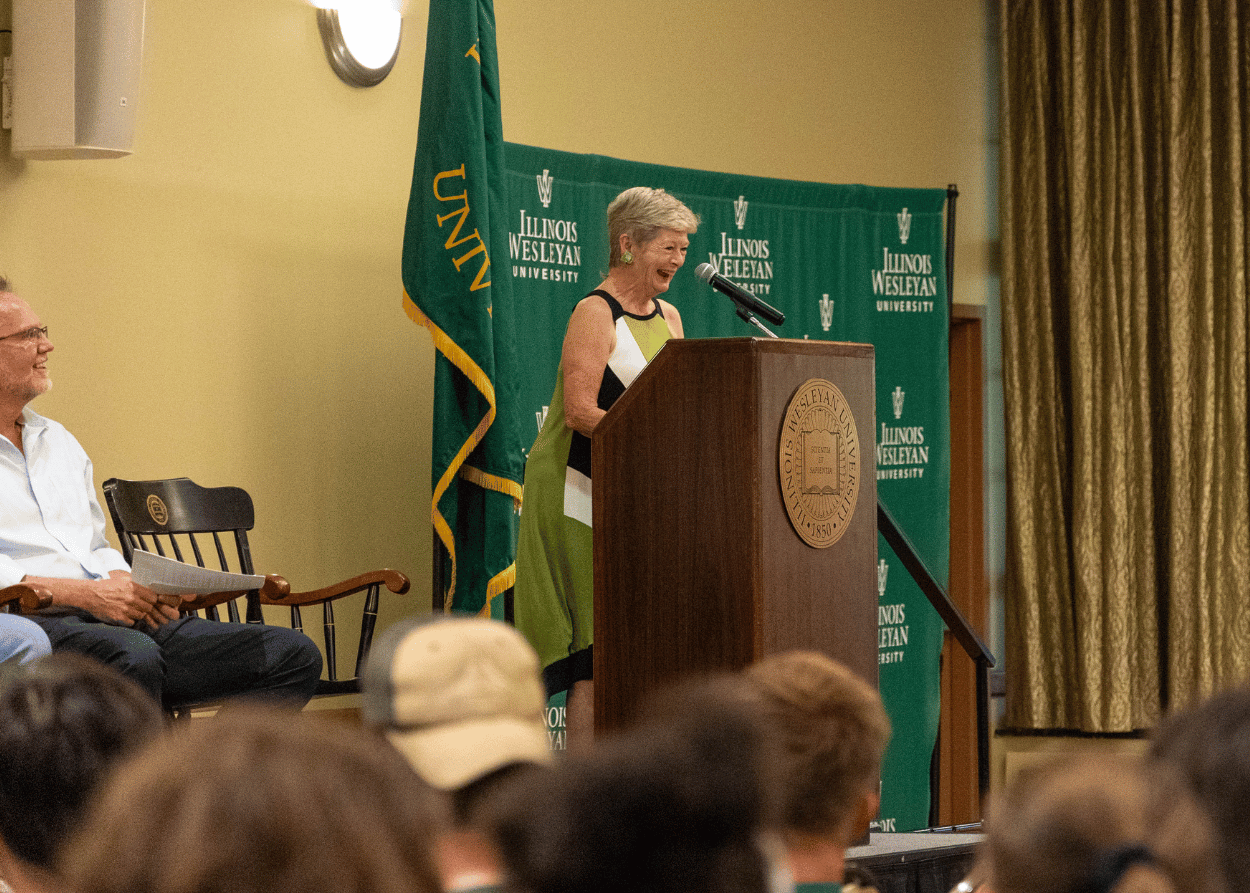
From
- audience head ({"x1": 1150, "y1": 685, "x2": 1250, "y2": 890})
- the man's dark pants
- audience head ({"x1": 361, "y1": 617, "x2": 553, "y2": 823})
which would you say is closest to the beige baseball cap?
audience head ({"x1": 361, "y1": 617, "x2": 553, "y2": 823})

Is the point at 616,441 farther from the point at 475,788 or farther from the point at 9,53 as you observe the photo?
the point at 475,788

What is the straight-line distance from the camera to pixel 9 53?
358 centimetres

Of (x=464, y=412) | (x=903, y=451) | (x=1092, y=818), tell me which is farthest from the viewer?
(x=903, y=451)

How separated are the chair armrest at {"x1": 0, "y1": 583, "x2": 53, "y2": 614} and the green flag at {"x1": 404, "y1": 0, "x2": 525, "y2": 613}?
4.02 ft

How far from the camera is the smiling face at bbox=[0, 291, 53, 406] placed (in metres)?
3.12

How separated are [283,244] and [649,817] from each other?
3662 millimetres

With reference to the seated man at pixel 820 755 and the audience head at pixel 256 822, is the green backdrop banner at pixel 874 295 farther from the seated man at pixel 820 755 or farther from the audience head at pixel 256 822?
the audience head at pixel 256 822

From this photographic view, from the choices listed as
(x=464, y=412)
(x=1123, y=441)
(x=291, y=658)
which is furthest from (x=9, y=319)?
(x=1123, y=441)

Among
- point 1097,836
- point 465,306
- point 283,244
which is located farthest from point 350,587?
point 1097,836

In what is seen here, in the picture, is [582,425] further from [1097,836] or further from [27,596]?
[1097,836]

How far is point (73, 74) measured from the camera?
11.4 ft

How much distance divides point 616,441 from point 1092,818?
90.5 inches

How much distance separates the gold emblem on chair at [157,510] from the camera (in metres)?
3.53

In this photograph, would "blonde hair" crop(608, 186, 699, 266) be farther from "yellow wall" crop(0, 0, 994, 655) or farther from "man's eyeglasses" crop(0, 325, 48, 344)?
"man's eyeglasses" crop(0, 325, 48, 344)
